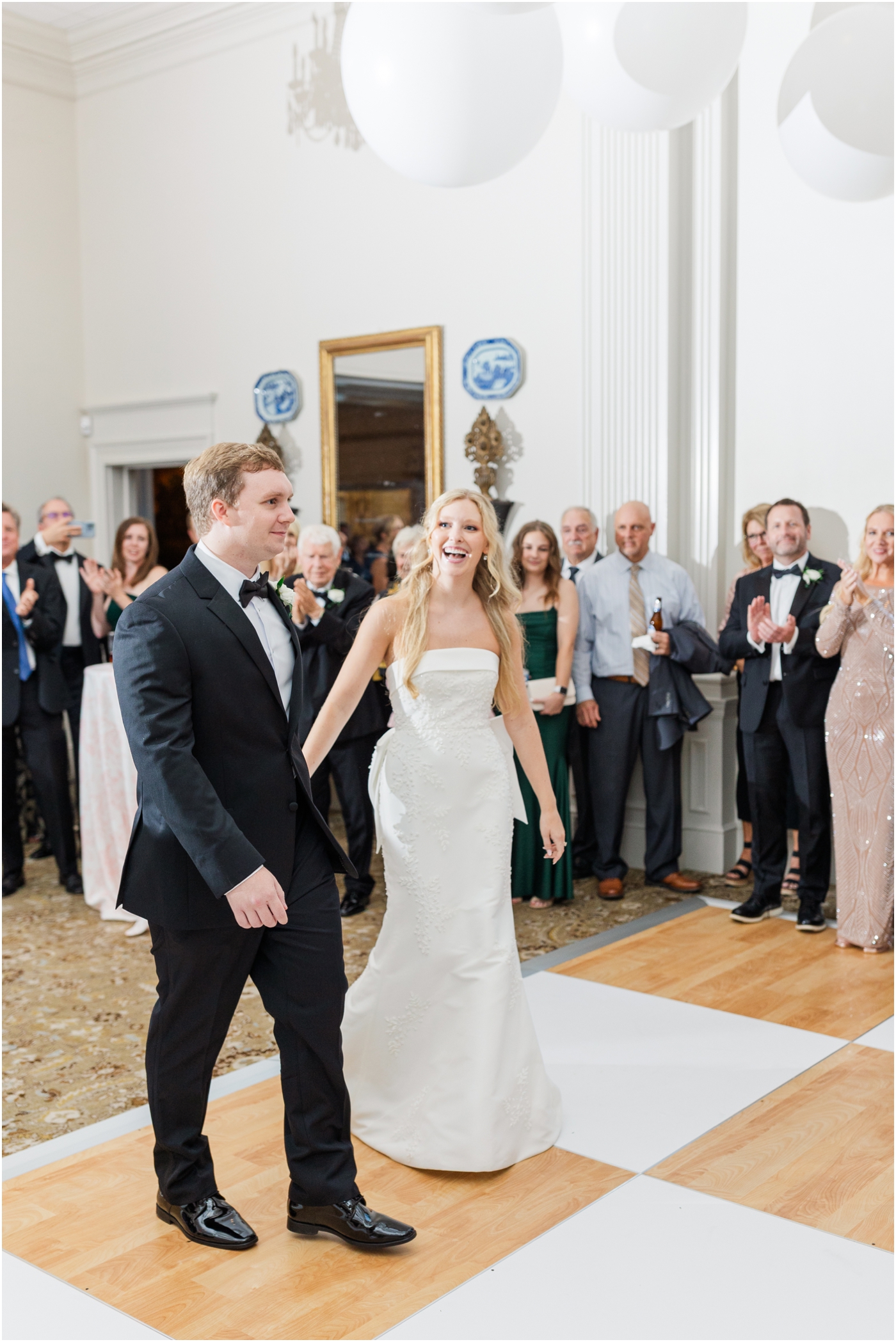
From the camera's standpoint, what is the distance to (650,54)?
3111 millimetres

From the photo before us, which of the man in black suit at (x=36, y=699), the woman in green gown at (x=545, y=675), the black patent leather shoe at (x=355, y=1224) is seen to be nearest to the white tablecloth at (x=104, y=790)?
the man in black suit at (x=36, y=699)

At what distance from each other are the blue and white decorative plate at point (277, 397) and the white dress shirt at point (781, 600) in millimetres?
3672

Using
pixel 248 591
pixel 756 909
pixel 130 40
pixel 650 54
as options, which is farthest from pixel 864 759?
pixel 130 40

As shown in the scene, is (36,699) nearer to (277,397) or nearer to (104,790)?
(104,790)

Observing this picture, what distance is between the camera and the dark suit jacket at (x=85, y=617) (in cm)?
632

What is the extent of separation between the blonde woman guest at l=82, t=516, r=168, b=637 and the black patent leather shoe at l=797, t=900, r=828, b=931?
3.36 meters

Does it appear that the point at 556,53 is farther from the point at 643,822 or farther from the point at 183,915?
the point at 643,822

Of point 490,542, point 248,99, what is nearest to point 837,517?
point 490,542

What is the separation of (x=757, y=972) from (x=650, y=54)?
316 cm

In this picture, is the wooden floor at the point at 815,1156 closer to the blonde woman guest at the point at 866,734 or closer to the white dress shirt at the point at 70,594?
the blonde woman guest at the point at 866,734

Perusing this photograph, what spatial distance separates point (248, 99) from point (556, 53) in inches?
212

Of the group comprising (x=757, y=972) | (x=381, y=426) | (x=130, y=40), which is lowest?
(x=757, y=972)

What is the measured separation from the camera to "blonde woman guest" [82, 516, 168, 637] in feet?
20.1

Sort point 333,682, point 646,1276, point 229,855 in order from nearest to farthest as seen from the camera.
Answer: point 229,855
point 646,1276
point 333,682
